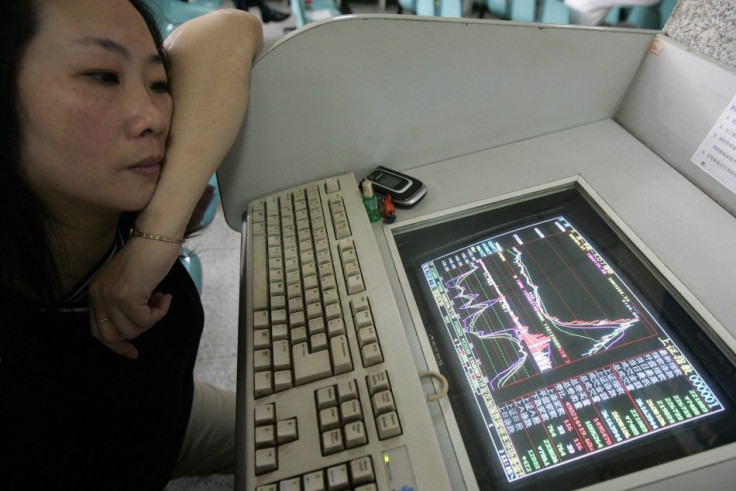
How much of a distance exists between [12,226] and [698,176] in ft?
3.40

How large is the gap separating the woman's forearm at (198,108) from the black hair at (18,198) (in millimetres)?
81

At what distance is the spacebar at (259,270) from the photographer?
670mm

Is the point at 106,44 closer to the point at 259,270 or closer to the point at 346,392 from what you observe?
the point at 259,270

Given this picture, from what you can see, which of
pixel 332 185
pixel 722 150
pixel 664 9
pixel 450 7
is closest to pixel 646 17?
pixel 664 9

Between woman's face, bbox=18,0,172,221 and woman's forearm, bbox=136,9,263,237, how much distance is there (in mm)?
54

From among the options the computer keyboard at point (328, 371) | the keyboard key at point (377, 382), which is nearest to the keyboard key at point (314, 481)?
the computer keyboard at point (328, 371)

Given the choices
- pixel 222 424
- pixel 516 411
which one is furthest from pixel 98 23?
pixel 222 424

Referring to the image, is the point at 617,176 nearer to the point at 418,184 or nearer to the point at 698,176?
the point at 698,176

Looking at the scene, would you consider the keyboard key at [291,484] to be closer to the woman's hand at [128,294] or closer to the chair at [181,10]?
the woman's hand at [128,294]

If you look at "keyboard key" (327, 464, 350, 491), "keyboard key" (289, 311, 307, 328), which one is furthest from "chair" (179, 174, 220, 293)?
"keyboard key" (327, 464, 350, 491)

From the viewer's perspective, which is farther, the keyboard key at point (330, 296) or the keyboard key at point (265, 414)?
the keyboard key at point (330, 296)

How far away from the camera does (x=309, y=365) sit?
1.87 ft

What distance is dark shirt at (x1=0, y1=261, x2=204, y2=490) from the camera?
55 centimetres

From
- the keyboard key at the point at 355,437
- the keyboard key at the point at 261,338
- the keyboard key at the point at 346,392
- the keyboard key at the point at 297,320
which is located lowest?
the keyboard key at the point at 355,437
